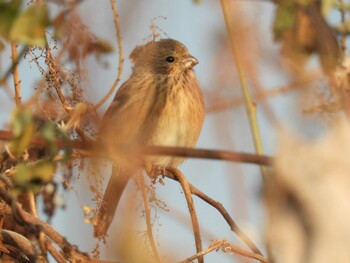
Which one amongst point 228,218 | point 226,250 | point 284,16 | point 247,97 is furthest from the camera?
point 228,218

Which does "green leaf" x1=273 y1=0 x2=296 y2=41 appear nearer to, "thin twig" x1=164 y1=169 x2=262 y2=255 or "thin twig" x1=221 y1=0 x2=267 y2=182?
"thin twig" x1=221 y1=0 x2=267 y2=182

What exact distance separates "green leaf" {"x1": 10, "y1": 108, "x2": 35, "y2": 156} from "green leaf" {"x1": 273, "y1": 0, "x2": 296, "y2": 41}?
1.92ft

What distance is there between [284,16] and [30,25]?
56 cm

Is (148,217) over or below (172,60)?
below

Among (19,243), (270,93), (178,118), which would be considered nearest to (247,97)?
(270,93)

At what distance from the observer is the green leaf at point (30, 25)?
1.23 meters

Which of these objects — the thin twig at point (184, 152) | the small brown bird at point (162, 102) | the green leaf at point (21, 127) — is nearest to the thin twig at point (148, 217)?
the green leaf at point (21, 127)

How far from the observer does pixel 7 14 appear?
1.25 metres

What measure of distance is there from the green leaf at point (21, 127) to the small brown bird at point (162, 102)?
2726 millimetres

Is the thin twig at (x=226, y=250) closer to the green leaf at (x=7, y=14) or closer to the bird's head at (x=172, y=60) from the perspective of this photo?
the green leaf at (x=7, y=14)

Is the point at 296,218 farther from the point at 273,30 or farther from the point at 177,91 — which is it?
the point at 177,91

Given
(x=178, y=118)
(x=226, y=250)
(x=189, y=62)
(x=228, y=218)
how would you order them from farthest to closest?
(x=189, y=62) < (x=178, y=118) < (x=228, y=218) < (x=226, y=250)

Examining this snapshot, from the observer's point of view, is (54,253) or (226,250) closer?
(54,253)

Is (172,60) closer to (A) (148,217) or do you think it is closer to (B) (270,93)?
(A) (148,217)
